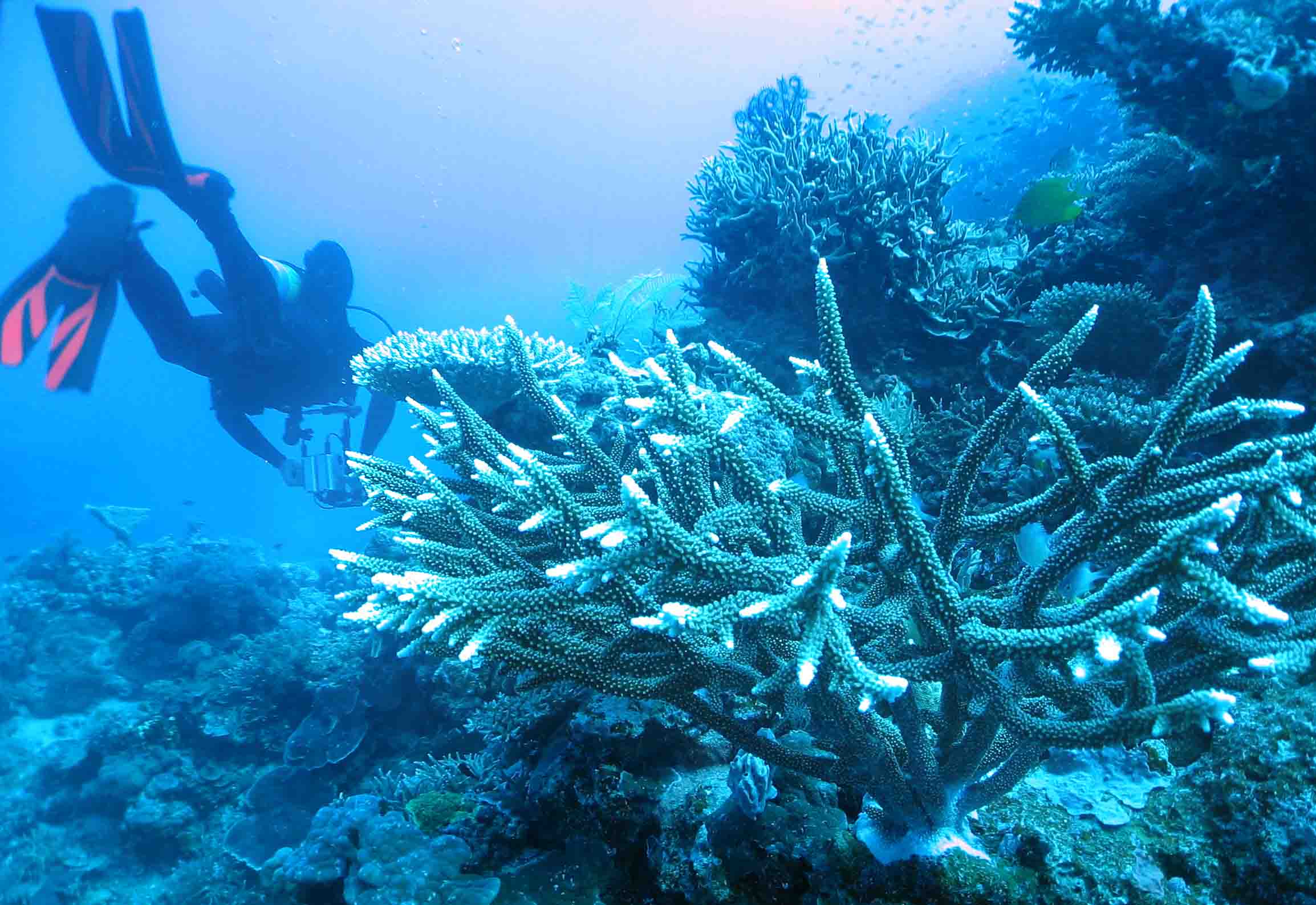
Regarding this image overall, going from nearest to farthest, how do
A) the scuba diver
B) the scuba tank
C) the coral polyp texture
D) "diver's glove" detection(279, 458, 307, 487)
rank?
the coral polyp texture
the scuba diver
the scuba tank
"diver's glove" detection(279, 458, 307, 487)

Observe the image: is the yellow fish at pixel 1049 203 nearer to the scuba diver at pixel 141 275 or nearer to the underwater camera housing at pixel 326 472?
the underwater camera housing at pixel 326 472

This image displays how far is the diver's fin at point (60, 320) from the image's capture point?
7.98m

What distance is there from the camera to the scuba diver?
27.2 ft

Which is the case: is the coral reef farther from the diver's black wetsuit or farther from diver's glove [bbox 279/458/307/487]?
diver's glove [bbox 279/458/307/487]

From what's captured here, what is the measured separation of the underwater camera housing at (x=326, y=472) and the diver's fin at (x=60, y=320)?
269 centimetres

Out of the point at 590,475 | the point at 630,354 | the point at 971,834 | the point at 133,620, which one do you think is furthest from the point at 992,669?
the point at 133,620

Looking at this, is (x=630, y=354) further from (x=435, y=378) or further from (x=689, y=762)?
(x=689, y=762)

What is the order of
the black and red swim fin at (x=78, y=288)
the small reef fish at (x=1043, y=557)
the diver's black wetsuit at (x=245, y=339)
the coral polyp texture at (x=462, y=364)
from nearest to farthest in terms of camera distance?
the small reef fish at (x=1043, y=557)
the coral polyp texture at (x=462, y=364)
the black and red swim fin at (x=78, y=288)
the diver's black wetsuit at (x=245, y=339)

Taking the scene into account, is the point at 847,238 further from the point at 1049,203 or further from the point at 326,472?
the point at 326,472

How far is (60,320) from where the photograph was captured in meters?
8.49

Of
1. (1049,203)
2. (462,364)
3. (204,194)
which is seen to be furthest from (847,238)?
(204,194)

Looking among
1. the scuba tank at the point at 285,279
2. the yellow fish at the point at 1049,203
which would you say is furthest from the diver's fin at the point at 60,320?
the yellow fish at the point at 1049,203

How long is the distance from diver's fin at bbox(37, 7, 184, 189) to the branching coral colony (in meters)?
9.37

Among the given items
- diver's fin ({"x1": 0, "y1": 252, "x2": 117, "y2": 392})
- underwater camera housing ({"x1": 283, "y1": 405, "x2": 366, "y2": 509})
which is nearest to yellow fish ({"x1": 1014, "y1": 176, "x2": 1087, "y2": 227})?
underwater camera housing ({"x1": 283, "y1": 405, "x2": 366, "y2": 509})
